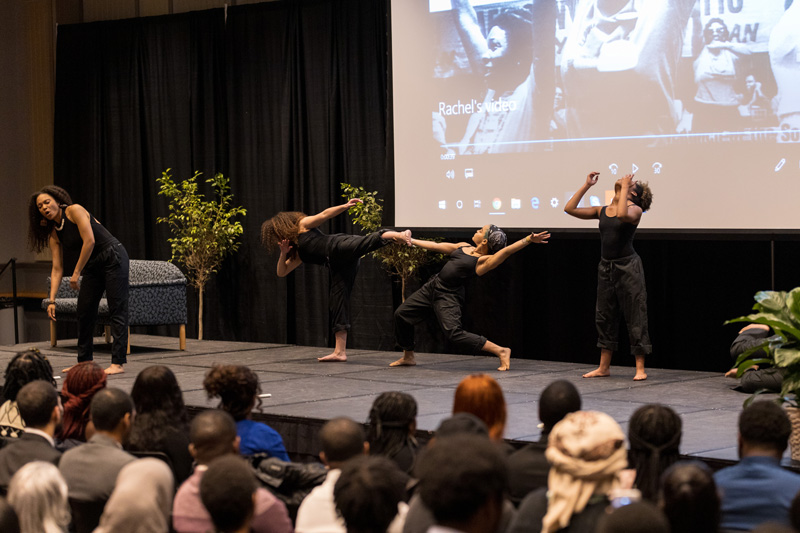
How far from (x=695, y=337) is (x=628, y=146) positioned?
151 centimetres

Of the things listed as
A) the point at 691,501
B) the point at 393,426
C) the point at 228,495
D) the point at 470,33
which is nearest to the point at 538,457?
the point at 393,426

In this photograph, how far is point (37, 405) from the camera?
325 cm

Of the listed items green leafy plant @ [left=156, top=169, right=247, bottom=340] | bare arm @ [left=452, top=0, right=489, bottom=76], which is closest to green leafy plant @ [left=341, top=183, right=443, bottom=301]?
green leafy plant @ [left=156, top=169, right=247, bottom=340]

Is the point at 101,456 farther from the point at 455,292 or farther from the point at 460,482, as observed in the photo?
the point at 455,292

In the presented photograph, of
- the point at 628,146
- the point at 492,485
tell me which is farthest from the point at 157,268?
the point at 492,485

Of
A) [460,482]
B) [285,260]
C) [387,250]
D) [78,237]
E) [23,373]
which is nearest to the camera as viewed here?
[460,482]

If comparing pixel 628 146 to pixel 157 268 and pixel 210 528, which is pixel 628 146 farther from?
pixel 210 528

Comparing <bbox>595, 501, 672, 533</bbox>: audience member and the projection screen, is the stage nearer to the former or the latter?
the projection screen

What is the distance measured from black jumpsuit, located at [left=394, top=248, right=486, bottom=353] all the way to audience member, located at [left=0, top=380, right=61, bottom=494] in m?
3.91

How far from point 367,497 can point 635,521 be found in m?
0.54

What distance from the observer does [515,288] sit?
8.16 meters

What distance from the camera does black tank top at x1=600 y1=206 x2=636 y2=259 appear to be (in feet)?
20.8

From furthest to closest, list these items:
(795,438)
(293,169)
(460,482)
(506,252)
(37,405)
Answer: (293,169) → (506,252) → (795,438) → (37,405) → (460,482)

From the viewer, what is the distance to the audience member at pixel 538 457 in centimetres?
294
